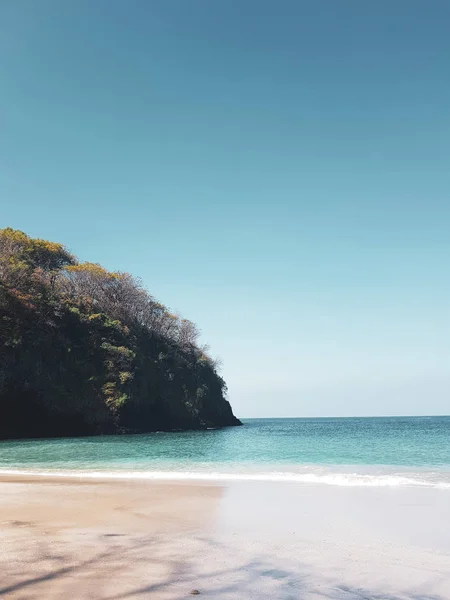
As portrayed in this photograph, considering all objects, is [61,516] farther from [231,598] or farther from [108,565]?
[231,598]

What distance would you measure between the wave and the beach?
133cm

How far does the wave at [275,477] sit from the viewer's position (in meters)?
12.3

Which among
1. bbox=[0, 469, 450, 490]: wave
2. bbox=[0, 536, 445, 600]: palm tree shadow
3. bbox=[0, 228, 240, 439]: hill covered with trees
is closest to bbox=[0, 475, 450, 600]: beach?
bbox=[0, 536, 445, 600]: palm tree shadow

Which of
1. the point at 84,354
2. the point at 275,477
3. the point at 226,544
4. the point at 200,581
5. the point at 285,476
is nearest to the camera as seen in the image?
the point at 200,581

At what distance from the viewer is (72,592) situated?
429 cm

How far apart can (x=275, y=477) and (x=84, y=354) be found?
30.6m

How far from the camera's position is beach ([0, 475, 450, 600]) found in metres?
4.60

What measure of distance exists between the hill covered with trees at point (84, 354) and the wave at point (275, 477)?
21518 mm

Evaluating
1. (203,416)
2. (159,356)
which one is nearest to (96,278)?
(159,356)

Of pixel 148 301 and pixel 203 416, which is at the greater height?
pixel 148 301

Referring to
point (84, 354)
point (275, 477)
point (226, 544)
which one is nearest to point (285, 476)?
point (275, 477)

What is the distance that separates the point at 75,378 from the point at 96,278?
1309cm

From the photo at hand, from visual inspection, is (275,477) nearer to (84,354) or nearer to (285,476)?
(285,476)

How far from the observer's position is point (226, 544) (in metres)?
6.35
